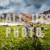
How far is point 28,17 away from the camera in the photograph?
10.8 metres

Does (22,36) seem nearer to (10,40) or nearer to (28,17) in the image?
(10,40)

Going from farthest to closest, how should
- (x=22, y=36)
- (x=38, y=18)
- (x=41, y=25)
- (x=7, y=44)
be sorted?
1. (x=38, y=18)
2. (x=41, y=25)
3. (x=22, y=36)
4. (x=7, y=44)

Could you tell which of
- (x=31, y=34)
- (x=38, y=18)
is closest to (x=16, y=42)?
(x=31, y=34)

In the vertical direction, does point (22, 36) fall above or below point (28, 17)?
below

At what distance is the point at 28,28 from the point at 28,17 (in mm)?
1466

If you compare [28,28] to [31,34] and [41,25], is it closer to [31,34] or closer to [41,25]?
[31,34]

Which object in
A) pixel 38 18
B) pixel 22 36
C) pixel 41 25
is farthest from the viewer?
pixel 38 18

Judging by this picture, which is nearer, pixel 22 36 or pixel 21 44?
pixel 21 44

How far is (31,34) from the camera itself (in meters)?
9.23

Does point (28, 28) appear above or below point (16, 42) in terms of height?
above

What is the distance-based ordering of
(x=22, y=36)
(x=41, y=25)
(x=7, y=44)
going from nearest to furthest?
1. (x=7, y=44)
2. (x=22, y=36)
3. (x=41, y=25)

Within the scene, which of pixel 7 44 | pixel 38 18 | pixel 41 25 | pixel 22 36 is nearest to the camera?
pixel 7 44

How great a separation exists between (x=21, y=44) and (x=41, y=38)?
1120 millimetres

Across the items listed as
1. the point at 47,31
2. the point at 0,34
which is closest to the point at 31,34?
the point at 47,31
